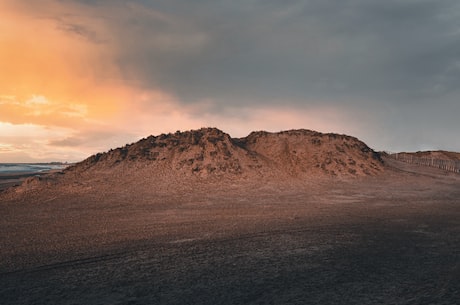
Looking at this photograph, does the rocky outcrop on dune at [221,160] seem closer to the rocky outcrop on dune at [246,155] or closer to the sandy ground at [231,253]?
the rocky outcrop on dune at [246,155]

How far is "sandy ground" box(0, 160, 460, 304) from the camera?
7535mm

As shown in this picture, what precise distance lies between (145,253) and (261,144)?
31719 millimetres

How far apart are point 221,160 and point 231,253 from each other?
2414cm

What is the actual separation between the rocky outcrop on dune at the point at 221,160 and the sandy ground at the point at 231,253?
9.17 m

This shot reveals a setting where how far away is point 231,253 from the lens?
1069cm

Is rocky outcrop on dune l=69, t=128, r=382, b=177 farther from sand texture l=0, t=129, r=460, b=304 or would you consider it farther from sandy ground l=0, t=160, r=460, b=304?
sandy ground l=0, t=160, r=460, b=304

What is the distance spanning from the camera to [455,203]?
22281mm

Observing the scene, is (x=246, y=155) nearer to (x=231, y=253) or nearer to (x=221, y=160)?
(x=221, y=160)

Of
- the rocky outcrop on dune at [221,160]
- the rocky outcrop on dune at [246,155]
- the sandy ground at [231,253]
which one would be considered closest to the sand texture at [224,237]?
the sandy ground at [231,253]

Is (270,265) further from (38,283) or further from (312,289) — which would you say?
(38,283)

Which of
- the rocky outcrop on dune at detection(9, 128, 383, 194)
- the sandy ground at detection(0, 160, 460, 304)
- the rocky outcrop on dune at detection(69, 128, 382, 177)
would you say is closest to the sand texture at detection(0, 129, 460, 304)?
the sandy ground at detection(0, 160, 460, 304)

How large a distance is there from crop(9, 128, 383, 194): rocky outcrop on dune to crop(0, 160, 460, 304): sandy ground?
9169 millimetres

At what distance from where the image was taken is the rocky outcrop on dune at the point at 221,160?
31608 millimetres

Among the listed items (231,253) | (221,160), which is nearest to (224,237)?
(231,253)
